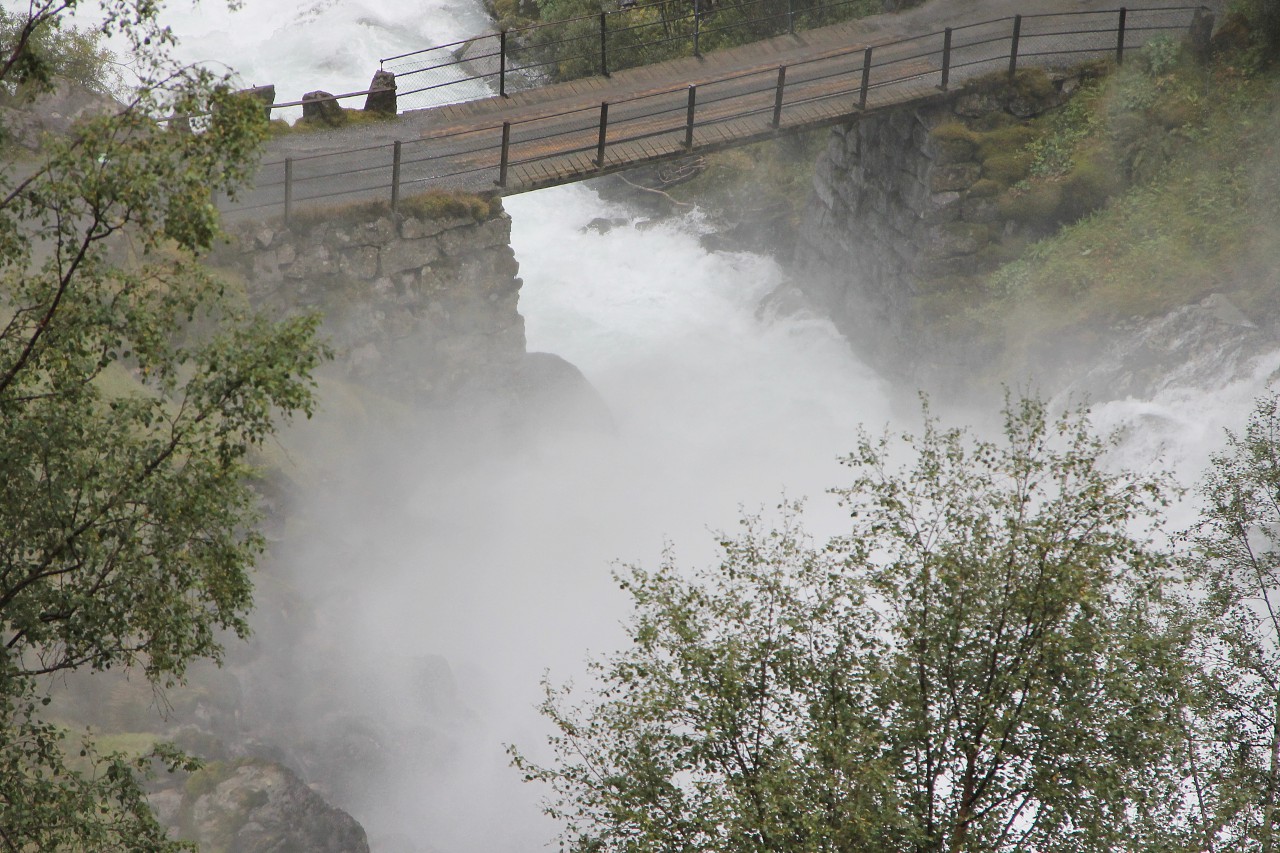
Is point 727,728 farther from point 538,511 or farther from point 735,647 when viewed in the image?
point 538,511

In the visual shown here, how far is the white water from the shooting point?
17000 mm

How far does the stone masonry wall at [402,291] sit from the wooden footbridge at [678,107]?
0.58 meters

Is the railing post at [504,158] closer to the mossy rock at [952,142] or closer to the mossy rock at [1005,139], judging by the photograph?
the mossy rock at [952,142]

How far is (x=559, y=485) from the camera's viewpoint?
22250 mm

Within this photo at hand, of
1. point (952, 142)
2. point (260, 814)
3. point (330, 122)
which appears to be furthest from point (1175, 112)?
point (260, 814)

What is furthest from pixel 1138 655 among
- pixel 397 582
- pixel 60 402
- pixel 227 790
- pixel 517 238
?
pixel 517 238

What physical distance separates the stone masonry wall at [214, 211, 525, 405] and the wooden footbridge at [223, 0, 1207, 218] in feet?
1.89

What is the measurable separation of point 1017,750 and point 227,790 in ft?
30.0

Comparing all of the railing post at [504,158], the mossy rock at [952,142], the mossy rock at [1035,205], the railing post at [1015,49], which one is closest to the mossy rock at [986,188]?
the mossy rock at [1035,205]

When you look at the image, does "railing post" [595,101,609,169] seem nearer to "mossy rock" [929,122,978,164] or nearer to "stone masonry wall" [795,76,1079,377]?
"stone masonry wall" [795,76,1079,377]

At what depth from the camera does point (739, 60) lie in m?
23.1

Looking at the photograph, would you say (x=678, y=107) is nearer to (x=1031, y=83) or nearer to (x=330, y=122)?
(x=330, y=122)

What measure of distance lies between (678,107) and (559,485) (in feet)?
23.7

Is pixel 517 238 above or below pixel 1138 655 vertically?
above
